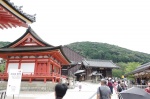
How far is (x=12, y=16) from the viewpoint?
7836 mm

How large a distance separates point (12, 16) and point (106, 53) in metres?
111

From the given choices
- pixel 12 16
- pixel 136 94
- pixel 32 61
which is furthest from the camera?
pixel 32 61

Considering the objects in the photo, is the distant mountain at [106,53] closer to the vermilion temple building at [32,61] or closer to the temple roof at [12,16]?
the vermilion temple building at [32,61]

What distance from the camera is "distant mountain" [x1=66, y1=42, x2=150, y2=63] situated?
112 m

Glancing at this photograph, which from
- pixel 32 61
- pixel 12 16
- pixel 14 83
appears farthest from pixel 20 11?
pixel 32 61

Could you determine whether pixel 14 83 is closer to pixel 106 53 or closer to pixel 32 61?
pixel 32 61

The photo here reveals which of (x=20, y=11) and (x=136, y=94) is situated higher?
(x=20, y=11)

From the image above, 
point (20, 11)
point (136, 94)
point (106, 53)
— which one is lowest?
point (136, 94)

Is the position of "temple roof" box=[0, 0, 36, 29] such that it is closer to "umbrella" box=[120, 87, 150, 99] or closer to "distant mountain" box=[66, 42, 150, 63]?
"umbrella" box=[120, 87, 150, 99]

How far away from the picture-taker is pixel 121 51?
12444 centimetres

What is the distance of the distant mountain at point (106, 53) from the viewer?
112375 millimetres

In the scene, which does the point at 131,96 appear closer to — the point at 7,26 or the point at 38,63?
the point at 7,26

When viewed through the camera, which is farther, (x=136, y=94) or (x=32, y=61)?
(x=32, y=61)

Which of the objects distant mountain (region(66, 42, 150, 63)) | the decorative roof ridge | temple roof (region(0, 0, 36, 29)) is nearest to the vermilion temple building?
the decorative roof ridge
